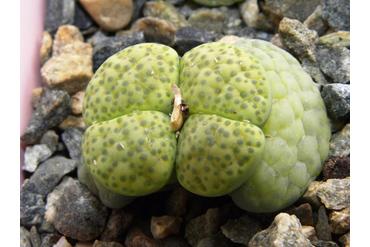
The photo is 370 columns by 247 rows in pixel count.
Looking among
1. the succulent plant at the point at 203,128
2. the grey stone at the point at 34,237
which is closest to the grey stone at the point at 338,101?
the succulent plant at the point at 203,128

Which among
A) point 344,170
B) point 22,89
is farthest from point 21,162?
point 344,170

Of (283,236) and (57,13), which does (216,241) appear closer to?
(283,236)

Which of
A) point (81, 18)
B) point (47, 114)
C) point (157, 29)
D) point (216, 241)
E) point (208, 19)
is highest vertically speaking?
point (208, 19)

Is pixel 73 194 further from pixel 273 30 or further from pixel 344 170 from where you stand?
pixel 273 30

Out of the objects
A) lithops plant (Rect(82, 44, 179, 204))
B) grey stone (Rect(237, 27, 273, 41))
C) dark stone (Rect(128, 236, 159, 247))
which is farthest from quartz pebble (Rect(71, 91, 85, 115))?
grey stone (Rect(237, 27, 273, 41))

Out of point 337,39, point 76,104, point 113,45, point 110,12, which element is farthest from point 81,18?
point 337,39
